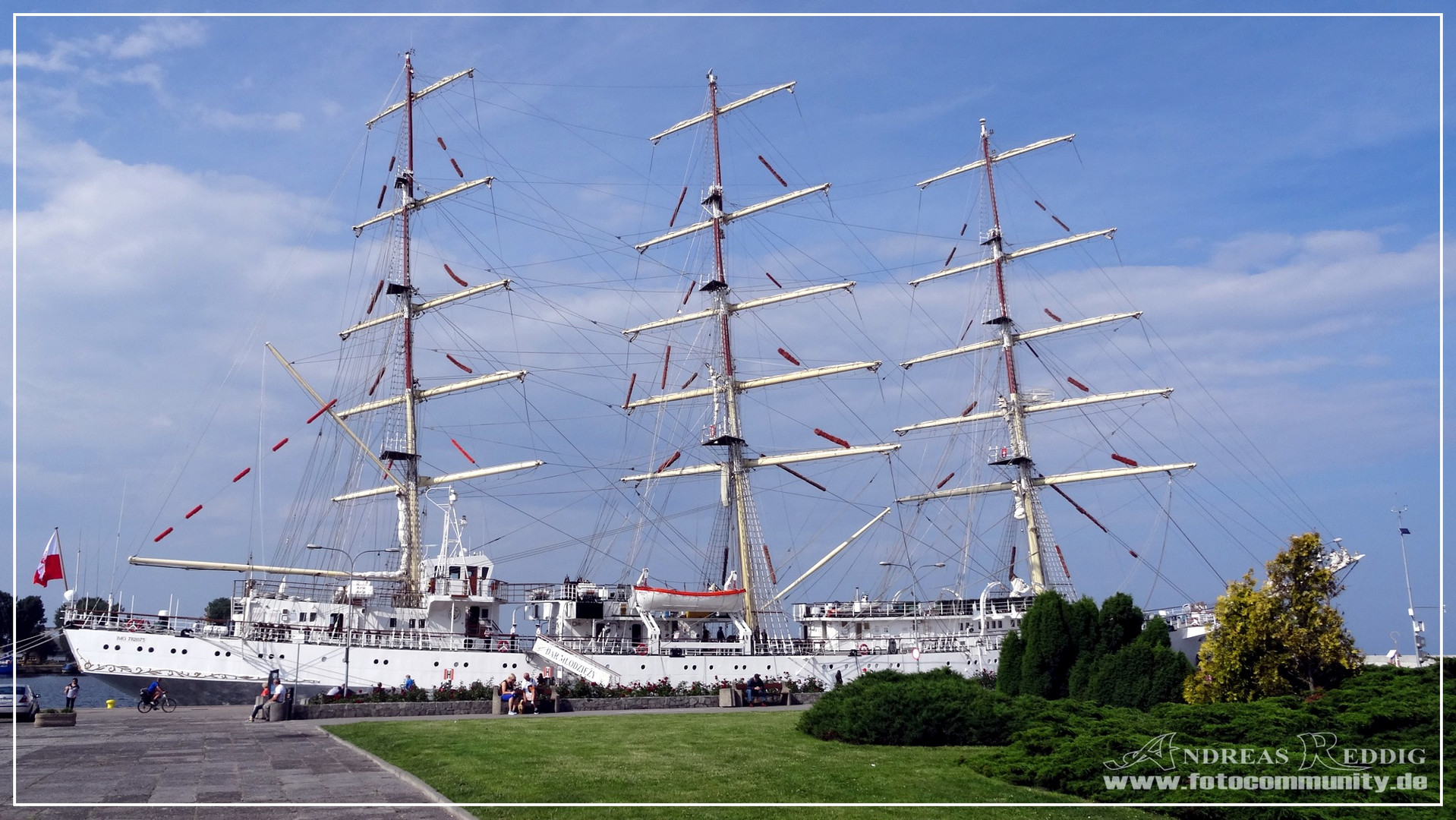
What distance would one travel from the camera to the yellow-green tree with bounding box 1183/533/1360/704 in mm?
24266

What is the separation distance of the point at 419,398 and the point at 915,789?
45.5 metres

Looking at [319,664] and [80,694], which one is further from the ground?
[319,664]

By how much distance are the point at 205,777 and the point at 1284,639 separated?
21455 mm

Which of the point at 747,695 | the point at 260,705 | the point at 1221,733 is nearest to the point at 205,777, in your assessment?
the point at 260,705

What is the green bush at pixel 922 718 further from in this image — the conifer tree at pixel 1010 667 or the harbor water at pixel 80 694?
the harbor water at pixel 80 694

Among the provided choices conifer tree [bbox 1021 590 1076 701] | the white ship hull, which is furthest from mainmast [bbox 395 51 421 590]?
conifer tree [bbox 1021 590 1076 701]

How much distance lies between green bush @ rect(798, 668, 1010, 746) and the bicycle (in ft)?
72.8

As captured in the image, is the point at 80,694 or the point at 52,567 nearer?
the point at 52,567

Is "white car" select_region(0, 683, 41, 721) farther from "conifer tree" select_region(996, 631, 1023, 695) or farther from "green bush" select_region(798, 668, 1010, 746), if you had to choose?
"conifer tree" select_region(996, 631, 1023, 695)

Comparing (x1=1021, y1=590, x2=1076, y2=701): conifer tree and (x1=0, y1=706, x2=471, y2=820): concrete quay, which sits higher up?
(x1=1021, y1=590, x2=1076, y2=701): conifer tree

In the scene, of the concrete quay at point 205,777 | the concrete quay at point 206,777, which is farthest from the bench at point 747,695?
the concrete quay at point 205,777

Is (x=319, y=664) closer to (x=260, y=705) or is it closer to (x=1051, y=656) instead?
(x=260, y=705)

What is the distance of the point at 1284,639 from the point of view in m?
24.3

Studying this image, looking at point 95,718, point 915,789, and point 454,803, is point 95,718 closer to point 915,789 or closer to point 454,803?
point 454,803
